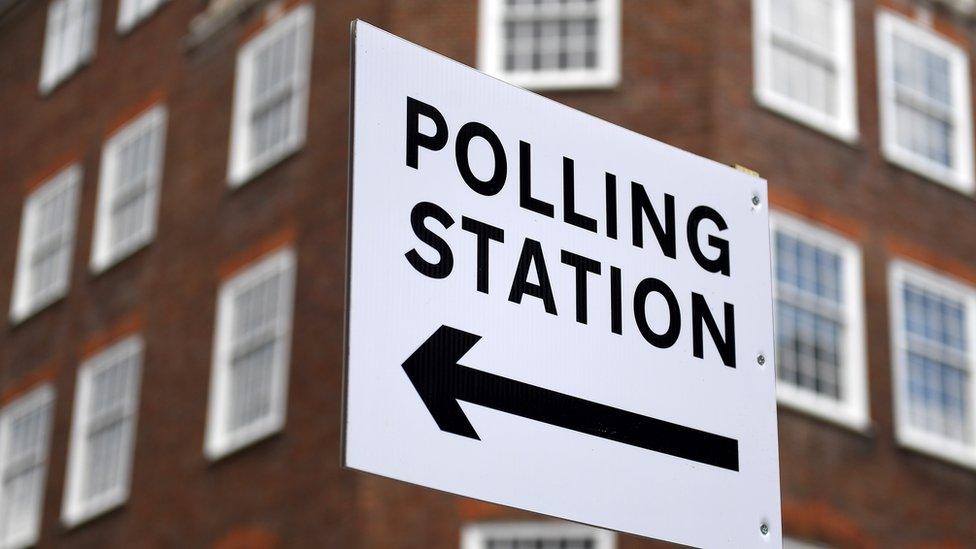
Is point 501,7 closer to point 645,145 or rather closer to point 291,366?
point 291,366

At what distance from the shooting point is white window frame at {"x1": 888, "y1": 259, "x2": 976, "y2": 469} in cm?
2177

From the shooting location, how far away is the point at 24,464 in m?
27.5

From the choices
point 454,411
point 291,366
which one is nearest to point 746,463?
point 454,411

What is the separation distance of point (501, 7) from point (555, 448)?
1888 centimetres

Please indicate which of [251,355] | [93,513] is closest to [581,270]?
[251,355]

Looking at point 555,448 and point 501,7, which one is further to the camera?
point 501,7

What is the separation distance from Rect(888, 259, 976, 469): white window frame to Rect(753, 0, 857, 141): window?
1988 mm

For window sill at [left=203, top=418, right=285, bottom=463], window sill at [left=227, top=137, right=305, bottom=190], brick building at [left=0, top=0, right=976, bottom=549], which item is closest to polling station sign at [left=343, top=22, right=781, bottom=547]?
brick building at [left=0, top=0, right=976, bottom=549]

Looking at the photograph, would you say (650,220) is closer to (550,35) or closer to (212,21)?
(550,35)

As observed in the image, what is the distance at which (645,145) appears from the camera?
370 cm

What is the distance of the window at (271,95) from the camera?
894 inches

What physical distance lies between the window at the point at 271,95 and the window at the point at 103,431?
11.2ft

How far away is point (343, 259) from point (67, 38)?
12.3 meters

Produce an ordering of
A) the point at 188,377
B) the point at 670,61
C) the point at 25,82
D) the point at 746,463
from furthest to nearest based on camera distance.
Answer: the point at 25,82 < the point at 188,377 < the point at 670,61 < the point at 746,463
